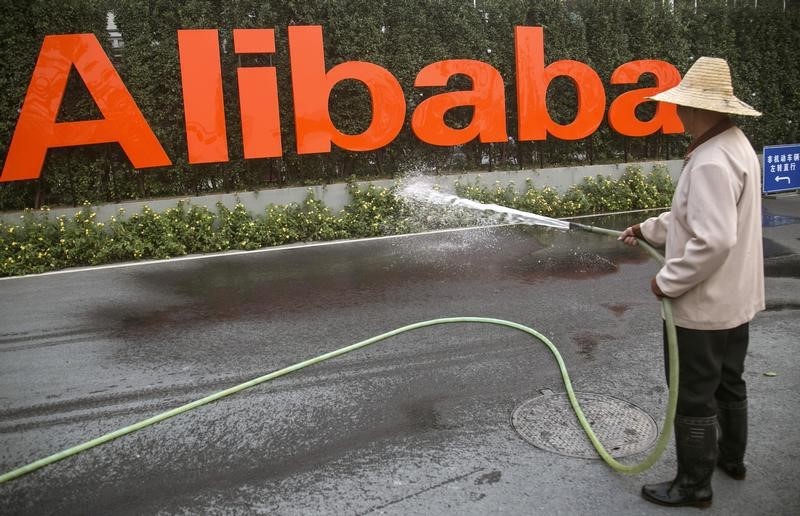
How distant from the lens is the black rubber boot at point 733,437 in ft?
10.7

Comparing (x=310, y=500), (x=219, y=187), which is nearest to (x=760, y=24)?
(x=219, y=187)

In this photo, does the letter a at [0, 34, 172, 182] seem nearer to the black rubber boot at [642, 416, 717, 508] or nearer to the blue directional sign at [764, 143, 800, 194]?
the black rubber boot at [642, 416, 717, 508]

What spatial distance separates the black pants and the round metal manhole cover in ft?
2.38

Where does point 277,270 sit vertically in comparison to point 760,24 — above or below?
below

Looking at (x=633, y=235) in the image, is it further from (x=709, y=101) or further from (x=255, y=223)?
(x=255, y=223)

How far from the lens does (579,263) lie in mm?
8320

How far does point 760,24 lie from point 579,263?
1092 centimetres

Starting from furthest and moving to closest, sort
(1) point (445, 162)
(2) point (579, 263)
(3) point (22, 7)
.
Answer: (1) point (445, 162)
(3) point (22, 7)
(2) point (579, 263)

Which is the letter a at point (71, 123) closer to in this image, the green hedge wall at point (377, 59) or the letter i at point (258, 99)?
the green hedge wall at point (377, 59)

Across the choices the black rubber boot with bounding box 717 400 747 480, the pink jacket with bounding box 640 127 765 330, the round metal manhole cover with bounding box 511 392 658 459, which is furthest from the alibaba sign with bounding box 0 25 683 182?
the black rubber boot with bounding box 717 400 747 480

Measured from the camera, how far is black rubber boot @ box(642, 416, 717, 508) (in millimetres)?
3055

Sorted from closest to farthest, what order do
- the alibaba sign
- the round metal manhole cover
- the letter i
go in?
the round metal manhole cover < the alibaba sign < the letter i

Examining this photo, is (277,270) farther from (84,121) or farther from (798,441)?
(798,441)

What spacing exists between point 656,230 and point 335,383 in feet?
8.29
